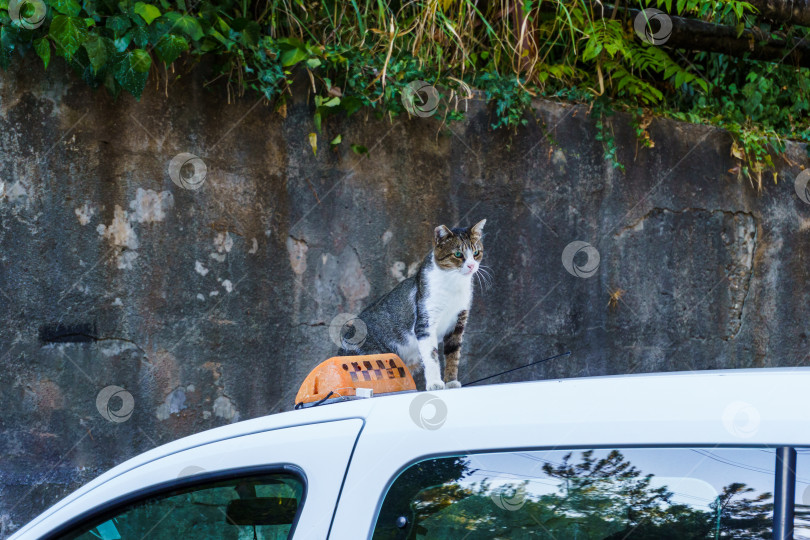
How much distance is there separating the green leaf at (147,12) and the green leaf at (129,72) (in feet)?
0.56

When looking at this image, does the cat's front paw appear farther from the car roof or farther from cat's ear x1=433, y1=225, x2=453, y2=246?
the car roof

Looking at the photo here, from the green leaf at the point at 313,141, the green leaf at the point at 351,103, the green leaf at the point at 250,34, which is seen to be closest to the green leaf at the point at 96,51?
the green leaf at the point at 250,34

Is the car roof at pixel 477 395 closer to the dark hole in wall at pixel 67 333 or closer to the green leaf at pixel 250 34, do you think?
the dark hole in wall at pixel 67 333

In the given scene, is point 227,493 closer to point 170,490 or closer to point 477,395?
point 170,490

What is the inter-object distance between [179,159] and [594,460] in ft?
9.29

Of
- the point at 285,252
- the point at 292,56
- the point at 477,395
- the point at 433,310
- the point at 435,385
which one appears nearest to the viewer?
the point at 477,395

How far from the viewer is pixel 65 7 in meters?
3.13

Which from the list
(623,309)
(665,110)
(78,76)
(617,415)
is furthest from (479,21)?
(617,415)

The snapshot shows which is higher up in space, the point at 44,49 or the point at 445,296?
the point at 44,49

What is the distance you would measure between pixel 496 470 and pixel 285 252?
2.62m

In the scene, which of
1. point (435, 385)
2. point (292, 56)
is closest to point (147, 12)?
point (292, 56)

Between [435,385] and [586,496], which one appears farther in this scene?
[435,385]

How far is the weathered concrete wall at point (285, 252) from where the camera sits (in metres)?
3.29

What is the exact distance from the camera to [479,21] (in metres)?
4.47
